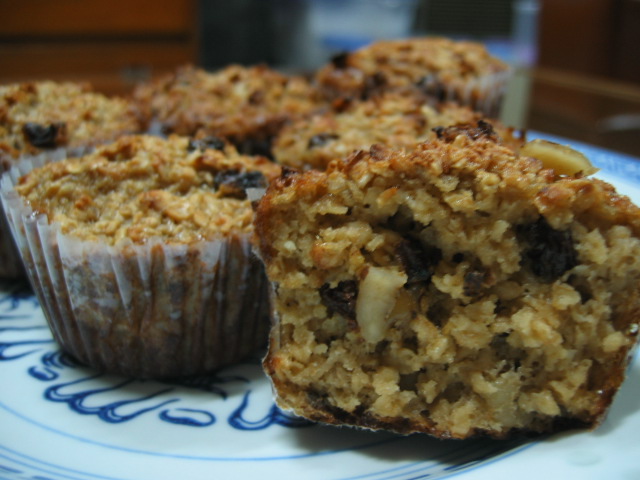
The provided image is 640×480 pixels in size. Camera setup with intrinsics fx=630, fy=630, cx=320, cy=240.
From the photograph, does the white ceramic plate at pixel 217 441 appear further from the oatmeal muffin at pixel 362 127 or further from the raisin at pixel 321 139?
the raisin at pixel 321 139

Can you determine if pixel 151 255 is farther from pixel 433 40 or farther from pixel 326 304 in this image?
pixel 433 40

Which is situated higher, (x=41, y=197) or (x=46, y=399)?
(x=41, y=197)

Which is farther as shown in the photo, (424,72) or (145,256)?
(424,72)

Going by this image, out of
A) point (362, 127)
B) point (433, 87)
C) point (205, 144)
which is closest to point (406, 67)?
point (433, 87)

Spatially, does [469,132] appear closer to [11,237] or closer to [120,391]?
[120,391]

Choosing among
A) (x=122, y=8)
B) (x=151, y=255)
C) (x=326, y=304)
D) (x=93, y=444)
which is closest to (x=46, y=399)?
(x=93, y=444)
